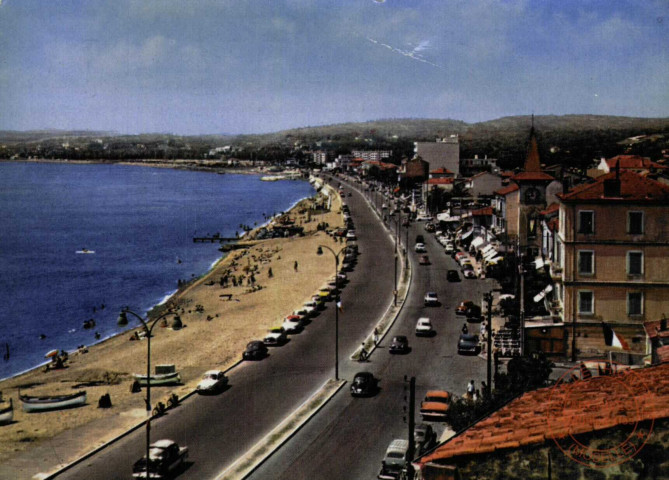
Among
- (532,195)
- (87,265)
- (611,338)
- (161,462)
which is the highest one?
(532,195)

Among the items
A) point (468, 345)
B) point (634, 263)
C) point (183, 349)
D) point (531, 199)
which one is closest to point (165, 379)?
point (183, 349)

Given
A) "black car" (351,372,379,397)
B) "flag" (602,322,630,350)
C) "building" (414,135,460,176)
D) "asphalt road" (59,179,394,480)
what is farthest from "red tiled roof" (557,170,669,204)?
"building" (414,135,460,176)

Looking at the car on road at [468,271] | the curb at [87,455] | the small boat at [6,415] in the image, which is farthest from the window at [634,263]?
the small boat at [6,415]

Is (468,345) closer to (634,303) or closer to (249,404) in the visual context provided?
(634,303)

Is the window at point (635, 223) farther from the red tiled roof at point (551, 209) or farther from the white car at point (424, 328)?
the red tiled roof at point (551, 209)

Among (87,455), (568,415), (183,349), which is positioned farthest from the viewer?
(183,349)

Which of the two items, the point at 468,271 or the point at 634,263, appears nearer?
the point at 634,263

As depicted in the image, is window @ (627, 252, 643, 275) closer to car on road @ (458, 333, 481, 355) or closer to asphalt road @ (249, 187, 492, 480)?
car on road @ (458, 333, 481, 355)

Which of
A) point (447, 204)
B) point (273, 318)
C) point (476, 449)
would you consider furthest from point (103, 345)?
point (447, 204)
